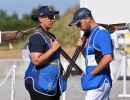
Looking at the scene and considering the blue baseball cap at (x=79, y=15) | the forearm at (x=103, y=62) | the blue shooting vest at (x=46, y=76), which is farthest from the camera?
the blue shooting vest at (x=46, y=76)

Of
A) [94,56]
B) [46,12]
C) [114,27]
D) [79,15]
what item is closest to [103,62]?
[94,56]

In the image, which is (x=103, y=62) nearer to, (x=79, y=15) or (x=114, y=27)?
(x=79, y=15)

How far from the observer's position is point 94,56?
22.7 ft

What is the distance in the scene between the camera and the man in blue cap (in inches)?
270

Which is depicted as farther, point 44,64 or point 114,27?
point 114,27

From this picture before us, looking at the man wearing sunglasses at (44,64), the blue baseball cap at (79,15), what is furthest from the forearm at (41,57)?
the blue baseball cap at (79,15)

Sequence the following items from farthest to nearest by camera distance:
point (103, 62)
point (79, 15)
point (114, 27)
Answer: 1. point (114, 27)
2. point (79, 15)
3. point (103, 62)

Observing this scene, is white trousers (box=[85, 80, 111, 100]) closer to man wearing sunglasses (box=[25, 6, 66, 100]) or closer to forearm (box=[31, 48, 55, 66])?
man wearing sunglasses (box=[25, 6, 66, 100])

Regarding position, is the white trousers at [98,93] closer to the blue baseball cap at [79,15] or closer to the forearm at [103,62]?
the forearm at [103,62]

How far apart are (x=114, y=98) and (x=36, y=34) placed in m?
6.56

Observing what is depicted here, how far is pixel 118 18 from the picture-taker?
58.9 feet

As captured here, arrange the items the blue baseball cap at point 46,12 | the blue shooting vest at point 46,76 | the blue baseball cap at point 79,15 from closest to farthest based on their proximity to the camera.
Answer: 1. the blue baseball cap at point 79,15
2. the blue shooting vest at point 46,76
3. the blue baseball cap at point 46,12

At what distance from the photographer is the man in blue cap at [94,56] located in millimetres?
6859

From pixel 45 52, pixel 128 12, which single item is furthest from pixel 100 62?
pixel 128 12
